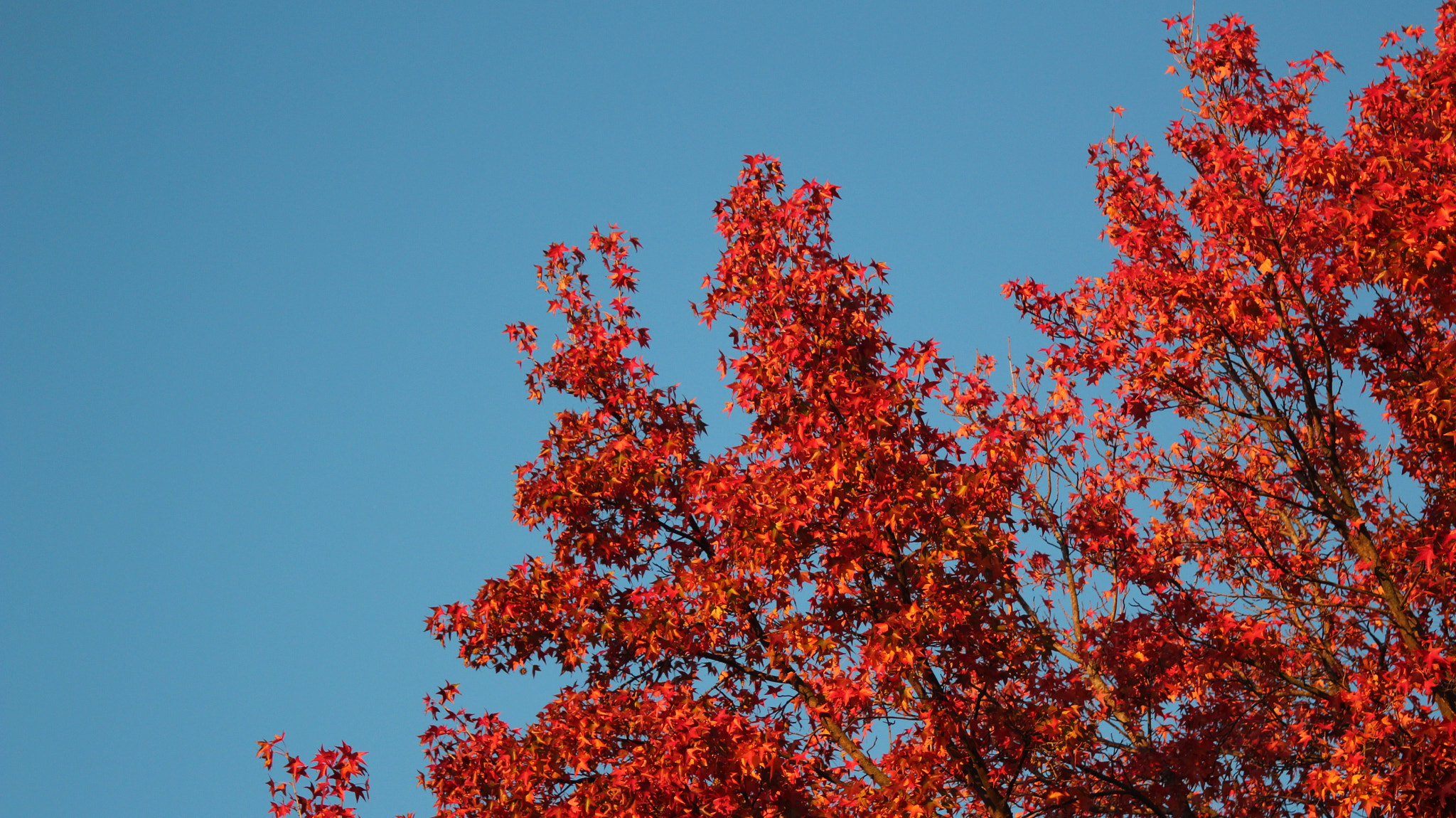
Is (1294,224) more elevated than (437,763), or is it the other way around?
(1294,224)

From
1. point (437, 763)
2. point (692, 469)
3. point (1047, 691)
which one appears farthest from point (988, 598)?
point (437, 763)

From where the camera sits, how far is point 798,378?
10.5 meters

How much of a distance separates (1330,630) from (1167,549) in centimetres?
221

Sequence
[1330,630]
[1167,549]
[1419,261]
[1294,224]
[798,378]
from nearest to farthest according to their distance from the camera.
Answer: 1. [1419,261]
2. [798,378]
3. [1294,224]
4. [1330,630]
5. [1167,549]

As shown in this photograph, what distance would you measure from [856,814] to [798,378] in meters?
3.69

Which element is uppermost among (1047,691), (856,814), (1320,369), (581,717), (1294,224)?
(1294,224)

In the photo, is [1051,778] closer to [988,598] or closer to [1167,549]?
[988,598]

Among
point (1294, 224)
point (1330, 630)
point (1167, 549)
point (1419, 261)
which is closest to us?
point (1419, 261)

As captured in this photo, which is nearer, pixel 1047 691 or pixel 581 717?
pixel 581 717

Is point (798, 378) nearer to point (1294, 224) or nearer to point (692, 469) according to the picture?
point (692, 469)

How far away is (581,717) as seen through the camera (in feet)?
32.4

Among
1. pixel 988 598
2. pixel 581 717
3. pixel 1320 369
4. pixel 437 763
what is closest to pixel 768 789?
pixel 581 717

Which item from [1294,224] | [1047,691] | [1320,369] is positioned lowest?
[1047,691]

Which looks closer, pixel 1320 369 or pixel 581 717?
pixel 581 717
